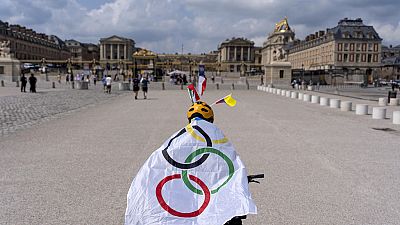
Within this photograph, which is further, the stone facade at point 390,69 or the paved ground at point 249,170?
the stone facade at point 390,69

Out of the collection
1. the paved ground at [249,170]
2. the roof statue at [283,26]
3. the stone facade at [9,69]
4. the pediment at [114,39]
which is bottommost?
the paved ground at [249,170]

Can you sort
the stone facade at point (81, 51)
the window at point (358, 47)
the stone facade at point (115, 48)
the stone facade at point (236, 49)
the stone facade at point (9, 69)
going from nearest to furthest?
the stone facade at point (9, 69), the window at point (358, 47), the stone facade at point (115, 48), the stone facade at point (236, 49), the stone facade at point (81, 51)

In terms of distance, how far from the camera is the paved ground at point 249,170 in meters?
4.86

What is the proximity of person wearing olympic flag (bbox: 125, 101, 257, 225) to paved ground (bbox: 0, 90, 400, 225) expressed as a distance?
1.47 metres

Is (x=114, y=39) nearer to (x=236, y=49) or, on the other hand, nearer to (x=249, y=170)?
(x=236, y=49)

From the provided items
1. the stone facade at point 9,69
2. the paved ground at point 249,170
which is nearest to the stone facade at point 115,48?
the stone facade at point 9,69

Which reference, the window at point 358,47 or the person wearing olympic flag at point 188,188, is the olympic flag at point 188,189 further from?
the window at point 358,47

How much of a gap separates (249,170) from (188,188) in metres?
3.84

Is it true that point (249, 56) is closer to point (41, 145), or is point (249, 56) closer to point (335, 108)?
point (335, 108)

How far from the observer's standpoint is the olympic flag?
10.5 ft

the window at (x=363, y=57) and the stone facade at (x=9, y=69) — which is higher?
the window at (x=363, y=57)

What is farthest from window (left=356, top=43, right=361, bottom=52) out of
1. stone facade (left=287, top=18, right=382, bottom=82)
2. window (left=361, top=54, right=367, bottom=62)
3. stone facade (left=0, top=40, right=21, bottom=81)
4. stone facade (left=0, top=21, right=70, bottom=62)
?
stone facade (left=0, top=21, right=70, bottom=62)

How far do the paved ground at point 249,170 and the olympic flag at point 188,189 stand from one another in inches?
58.0

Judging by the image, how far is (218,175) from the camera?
330 cm
